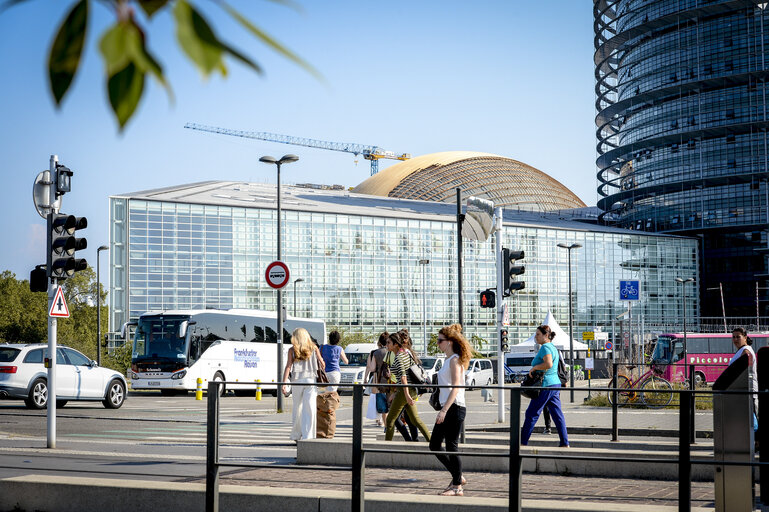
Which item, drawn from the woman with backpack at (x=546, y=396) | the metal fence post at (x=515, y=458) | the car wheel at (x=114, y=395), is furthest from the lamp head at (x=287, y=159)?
the metal fence post at (x=515, y=458)

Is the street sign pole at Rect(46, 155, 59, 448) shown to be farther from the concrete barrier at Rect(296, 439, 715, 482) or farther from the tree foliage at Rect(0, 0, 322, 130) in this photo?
the tree foliage at Rect(0, 0, 322, 130)

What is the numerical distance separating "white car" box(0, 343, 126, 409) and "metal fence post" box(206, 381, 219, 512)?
51.7 feet

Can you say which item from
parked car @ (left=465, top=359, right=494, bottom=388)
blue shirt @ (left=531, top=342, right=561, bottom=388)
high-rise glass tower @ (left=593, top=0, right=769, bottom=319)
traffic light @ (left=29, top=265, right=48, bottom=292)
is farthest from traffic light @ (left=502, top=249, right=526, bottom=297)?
high-rise glass tower @ (left=593, top=0, right=769, bottom=319)

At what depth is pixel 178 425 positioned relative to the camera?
19547 mm

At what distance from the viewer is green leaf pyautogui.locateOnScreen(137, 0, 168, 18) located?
1.41 m

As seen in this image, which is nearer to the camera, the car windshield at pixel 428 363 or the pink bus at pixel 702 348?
the car windshield at pixel 428 363

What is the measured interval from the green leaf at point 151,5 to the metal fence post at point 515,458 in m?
6.25

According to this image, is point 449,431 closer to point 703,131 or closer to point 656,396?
point 656,396

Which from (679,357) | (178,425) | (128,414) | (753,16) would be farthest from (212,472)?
(753,16)

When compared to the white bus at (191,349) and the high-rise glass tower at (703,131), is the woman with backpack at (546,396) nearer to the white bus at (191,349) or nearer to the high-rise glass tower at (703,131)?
the white bus at (191,349)

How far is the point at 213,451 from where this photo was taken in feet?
27.0

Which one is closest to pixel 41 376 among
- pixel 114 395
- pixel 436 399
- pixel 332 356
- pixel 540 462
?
pixel 114 395

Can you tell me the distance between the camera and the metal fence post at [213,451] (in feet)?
26.7

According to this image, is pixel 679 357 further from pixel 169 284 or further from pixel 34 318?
pixel 34 318
